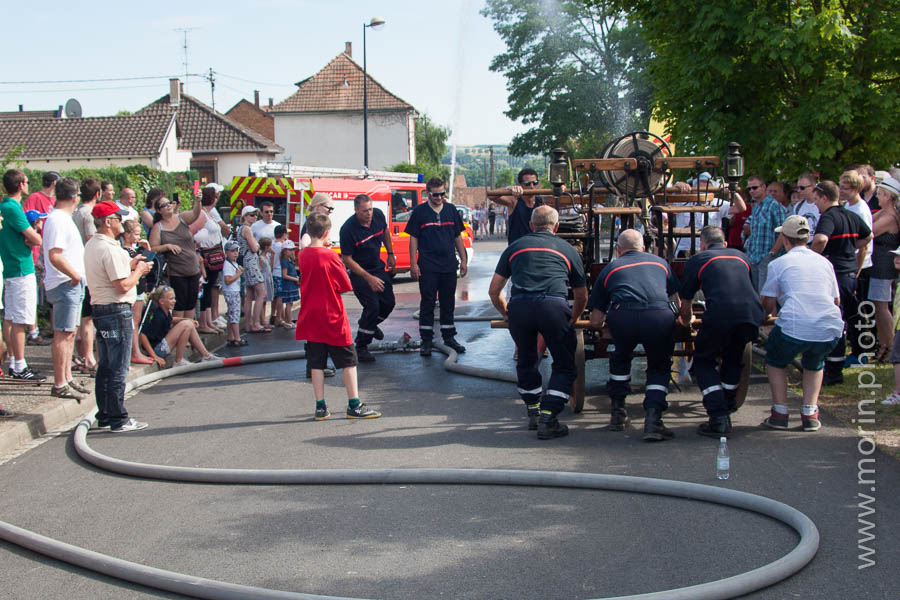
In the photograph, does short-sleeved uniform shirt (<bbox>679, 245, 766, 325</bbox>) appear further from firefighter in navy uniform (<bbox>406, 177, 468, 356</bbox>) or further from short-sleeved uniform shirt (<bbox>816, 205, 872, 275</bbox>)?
firefighter in navy uniform (<bbox>406, 177, 468, 356</bbox>)

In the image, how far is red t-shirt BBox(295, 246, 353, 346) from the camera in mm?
7688

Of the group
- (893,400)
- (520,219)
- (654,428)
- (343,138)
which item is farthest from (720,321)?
(343,138)

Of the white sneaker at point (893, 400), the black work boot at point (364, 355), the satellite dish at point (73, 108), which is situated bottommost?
the black work boot at point (364, 355)

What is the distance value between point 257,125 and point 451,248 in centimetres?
6773

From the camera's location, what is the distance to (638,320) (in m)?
6.79

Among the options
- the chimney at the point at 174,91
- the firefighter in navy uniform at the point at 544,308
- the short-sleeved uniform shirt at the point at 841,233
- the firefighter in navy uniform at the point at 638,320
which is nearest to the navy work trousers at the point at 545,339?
the firefighter in navy uniform at the point at 544,308

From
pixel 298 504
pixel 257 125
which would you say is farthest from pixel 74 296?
pixel 257 125

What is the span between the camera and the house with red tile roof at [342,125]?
5850 centimetres

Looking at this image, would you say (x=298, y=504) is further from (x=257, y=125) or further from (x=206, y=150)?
(x=257, y=125)

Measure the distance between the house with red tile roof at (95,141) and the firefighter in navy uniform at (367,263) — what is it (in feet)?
128

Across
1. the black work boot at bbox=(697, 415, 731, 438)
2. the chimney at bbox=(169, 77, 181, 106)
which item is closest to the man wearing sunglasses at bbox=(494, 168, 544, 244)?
the black work boot at bbox=(697, 415, 731, 438)

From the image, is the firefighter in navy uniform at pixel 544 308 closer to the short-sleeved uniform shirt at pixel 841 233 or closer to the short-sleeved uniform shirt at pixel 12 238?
the short-sleeved uniform shirt at pixel 841 233

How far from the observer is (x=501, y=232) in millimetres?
48156

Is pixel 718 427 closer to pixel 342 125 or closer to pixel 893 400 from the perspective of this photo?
pixel 893 400
